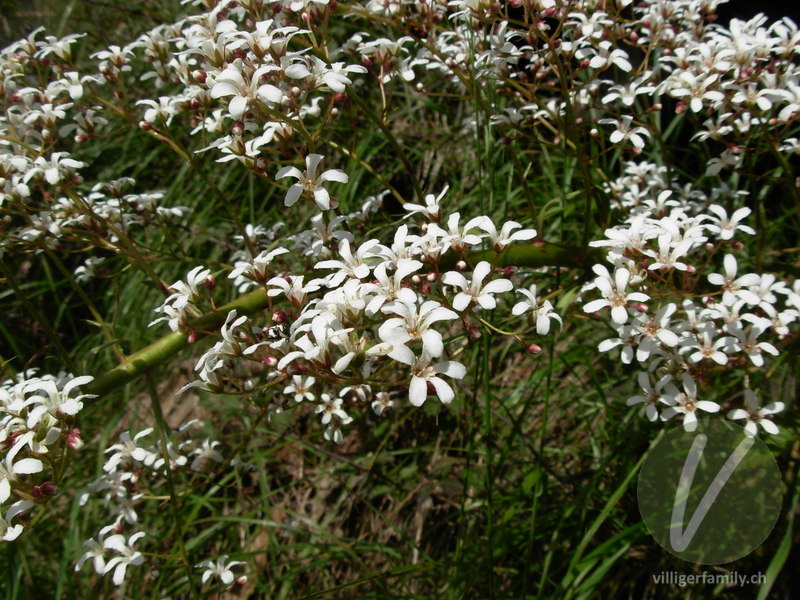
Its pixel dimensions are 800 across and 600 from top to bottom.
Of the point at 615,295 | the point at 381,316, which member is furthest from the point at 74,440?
the point at 615,295

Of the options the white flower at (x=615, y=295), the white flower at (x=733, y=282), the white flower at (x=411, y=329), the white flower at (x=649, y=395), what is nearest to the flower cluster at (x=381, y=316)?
the white flower at (x=411, y=329)

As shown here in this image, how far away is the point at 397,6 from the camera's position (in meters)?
2.31

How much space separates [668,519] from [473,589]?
104 centimetres

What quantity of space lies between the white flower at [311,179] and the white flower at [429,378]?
578 millimetres

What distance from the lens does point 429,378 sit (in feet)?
4.80

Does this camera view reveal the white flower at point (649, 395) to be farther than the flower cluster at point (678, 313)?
Yes

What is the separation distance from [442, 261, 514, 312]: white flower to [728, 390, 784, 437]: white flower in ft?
3.46

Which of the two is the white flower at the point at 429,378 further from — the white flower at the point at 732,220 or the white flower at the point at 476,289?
the white flower at the point at 732,220

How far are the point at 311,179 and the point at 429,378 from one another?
730mm

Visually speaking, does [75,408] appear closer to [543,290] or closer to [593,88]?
[593,88]

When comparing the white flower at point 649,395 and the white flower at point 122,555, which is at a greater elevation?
the white flower at point 649,395

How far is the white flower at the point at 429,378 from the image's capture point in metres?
1.37

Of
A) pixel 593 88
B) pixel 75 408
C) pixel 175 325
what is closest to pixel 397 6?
pixel 593 88

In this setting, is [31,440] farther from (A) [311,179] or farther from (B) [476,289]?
(B) [476,289]
